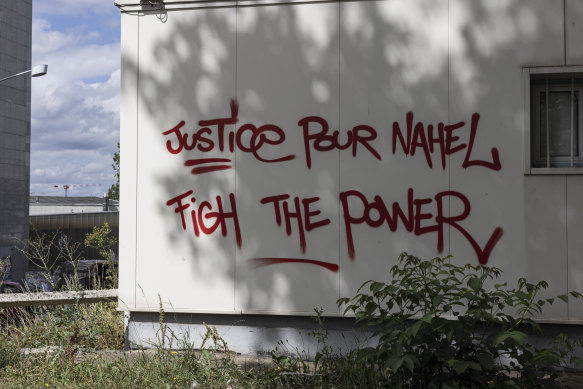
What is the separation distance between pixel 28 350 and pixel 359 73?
4.01 meters

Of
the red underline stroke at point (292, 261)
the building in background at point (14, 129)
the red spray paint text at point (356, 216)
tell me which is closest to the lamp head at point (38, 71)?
the building in background at point (14, 129)

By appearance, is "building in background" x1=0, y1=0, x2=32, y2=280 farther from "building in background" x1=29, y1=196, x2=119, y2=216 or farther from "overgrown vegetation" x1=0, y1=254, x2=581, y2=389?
"building in background" x1=29, y1=196, x2=119, y2=216

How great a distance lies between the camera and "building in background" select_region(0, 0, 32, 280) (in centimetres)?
2292

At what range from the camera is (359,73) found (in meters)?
5.25

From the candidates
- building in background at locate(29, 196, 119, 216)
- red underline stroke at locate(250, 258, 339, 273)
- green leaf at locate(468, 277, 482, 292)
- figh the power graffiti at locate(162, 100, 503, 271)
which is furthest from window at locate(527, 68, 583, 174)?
building in background at locate(29, 196, 119, 216)

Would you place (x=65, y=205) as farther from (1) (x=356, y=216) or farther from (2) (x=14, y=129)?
(1) (x=356, y=216)

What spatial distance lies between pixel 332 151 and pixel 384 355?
237 centimetres

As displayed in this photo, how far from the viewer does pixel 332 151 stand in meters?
5.27

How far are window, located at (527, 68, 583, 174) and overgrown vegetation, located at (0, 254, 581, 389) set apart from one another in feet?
4.39

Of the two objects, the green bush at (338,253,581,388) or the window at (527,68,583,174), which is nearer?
the green bush at (338,253,581,388)

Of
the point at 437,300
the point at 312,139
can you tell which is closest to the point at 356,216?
the point at 312,139

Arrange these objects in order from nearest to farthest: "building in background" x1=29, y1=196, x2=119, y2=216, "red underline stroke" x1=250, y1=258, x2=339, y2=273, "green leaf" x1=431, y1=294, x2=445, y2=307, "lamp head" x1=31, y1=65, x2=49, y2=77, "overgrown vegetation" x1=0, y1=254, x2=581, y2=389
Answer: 1. "green leaf" x1=431, y1=294, x2=445, y2=307
2. "overgrown vegetation" x1=0, y1=254, x2=581, y2=389
3. "red underline stroke" x1=250, y1=258, x2=339, y2=273
4. "lamp head" x1=31, y1=65, x2=49, y2=77
5. "building in background" x1=29, y1=196, x2=119, y2=216

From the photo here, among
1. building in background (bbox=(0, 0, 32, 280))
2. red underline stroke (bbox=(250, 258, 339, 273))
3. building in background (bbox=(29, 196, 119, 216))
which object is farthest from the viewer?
building in background (bbox=(29, 196, 119, 216))

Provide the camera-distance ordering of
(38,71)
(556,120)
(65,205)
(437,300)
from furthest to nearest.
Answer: (65,205) → (38,71) → (556,120) → (437,300)
